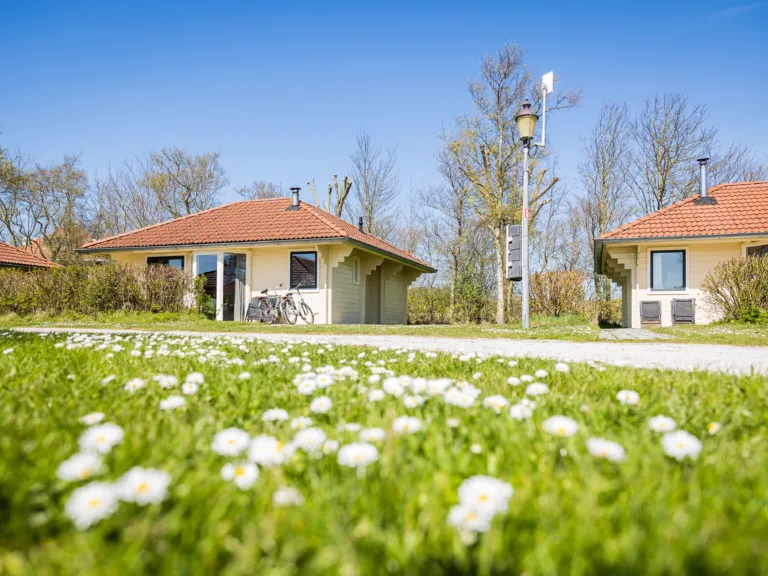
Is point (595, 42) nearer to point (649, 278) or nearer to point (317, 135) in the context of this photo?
point (649, 278)

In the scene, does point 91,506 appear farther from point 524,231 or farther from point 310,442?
point 524,231

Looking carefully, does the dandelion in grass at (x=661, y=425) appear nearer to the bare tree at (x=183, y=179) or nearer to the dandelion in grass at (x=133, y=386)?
the dandelion in grass at (x=133, y=386)

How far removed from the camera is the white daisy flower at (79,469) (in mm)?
1061

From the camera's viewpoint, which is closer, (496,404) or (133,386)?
(496,404)

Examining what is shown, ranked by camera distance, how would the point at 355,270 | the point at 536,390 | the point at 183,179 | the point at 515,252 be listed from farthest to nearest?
1. the point at 183,179
2. the point at 355,270
3. the point at 515,252
4. the point at 536,390

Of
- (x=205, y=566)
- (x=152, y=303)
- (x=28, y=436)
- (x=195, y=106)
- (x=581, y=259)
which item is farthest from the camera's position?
(x=581, y=259)

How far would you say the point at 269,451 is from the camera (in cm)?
125

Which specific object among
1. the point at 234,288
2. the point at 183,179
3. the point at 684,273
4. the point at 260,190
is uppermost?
the point at 260,190

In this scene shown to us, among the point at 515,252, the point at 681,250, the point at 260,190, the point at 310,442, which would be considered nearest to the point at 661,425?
the point at 310,442

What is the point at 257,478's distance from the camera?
112cm

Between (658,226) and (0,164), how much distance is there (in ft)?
106

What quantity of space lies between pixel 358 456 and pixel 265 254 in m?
14.9

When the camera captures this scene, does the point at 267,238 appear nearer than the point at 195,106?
Yes

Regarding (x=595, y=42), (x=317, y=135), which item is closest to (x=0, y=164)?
(x=317, y=135)
